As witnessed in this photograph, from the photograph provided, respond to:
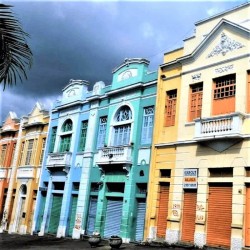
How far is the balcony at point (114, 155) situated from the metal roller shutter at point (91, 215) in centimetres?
242

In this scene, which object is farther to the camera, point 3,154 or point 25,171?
point 3,154

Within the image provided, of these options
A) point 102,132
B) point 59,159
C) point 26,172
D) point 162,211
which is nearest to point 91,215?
point 59,159

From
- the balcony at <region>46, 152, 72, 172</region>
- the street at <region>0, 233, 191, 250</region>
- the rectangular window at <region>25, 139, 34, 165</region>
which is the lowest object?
the street at <region>0, 233, 191, 250</region>

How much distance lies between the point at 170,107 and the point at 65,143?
31.9 feet

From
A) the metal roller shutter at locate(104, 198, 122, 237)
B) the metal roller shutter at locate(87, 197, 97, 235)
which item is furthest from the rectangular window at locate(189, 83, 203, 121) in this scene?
the metal roller shutter at locate(87, 197, 97, 235)

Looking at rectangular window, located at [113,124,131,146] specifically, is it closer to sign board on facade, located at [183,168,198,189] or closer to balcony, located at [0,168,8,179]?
sign board on facade, located at [183,168,198,189]

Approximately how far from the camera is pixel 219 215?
15.6 metres

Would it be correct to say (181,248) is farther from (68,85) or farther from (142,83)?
(68,85)

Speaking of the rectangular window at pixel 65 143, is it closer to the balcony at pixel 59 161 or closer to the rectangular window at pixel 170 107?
the balcony at pixel 59 161

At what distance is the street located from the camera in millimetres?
18298

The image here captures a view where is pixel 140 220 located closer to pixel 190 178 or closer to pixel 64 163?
pixel 190 178

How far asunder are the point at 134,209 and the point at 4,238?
10501mm

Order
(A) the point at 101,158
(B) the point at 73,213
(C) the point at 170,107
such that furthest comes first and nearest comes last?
(B) the point at 73,213, (A) the point at 101,158, (C) the point at 170,107

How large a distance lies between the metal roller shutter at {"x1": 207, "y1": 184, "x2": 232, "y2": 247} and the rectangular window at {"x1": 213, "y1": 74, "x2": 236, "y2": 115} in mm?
3176
